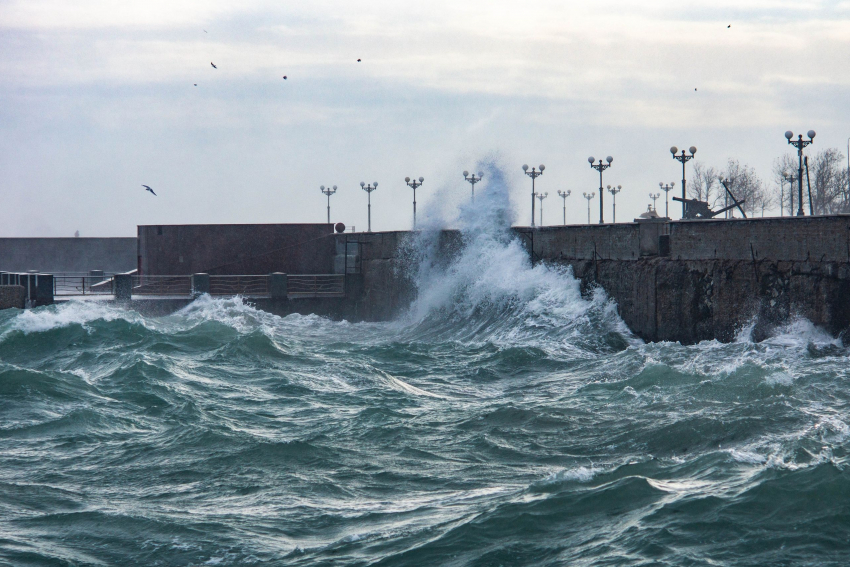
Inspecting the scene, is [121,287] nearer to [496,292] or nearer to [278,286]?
[278,286]

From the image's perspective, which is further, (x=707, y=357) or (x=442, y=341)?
(x=442, y=341)

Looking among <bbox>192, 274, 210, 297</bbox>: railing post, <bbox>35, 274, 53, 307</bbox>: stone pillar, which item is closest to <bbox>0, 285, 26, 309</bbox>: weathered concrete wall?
<bbox>35, 274, 53, 307</bbox>: stone pillar

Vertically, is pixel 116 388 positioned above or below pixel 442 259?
below

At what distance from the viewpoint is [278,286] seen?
90.5 feet

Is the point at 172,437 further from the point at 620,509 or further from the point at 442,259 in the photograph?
the point at 442,259

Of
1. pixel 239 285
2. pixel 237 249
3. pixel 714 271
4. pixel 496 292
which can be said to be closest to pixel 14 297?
pixel 239 285

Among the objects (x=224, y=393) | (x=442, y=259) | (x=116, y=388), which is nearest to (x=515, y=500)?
(x=224, y=393)

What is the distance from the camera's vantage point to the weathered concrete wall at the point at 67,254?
43.9m

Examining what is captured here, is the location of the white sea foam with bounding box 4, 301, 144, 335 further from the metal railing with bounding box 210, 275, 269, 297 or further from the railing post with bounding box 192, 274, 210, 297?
the metal railing with bounding box 210, 275, 269, 297

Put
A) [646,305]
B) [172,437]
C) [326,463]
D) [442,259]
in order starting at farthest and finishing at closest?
[442,259] < [646,305] < [172,437] < [326,463]

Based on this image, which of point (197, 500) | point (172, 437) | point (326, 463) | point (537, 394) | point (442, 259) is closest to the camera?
point (197, 500)

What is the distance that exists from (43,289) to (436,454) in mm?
20739

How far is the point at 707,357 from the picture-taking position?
13.7 metres

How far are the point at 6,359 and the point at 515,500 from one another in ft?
45.2
